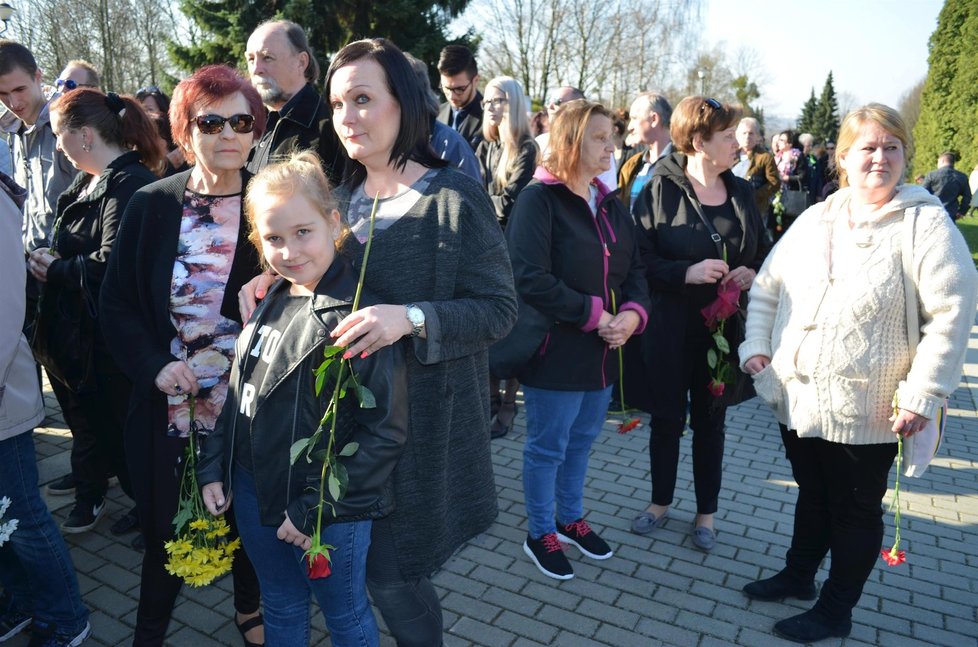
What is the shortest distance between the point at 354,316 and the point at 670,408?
7.77 feet

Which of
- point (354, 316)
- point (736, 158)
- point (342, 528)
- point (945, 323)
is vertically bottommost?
point (342, 528)

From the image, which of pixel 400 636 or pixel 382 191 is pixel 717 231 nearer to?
pixel 382 191

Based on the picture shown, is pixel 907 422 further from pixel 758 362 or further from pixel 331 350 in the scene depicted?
pixel 331 350

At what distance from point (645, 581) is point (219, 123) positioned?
9.09ft

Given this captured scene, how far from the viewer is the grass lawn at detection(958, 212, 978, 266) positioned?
17436 millimetres

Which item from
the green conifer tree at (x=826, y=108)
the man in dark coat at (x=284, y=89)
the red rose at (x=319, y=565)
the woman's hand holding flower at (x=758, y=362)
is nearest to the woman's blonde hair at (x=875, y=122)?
the woman's hand holding flower at (x=758, y=362)

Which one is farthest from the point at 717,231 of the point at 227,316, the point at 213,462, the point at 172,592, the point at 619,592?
the point at 172,592

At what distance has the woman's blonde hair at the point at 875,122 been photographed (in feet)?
9.16

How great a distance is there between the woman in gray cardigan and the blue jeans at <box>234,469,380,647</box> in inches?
3.0

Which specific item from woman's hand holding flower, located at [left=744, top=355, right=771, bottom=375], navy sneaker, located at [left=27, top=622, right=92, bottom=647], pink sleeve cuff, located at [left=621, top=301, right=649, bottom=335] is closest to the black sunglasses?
pink sleeve cuff, located at [left=621, top=301, right=649, bottom=335]

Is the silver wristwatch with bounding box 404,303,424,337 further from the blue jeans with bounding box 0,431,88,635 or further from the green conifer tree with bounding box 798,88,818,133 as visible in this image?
the green conifer tree with bounding box 798,88,818,133

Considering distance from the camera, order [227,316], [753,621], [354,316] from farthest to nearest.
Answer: [753,621]
[227,316]
[354,316]

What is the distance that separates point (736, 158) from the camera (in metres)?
3.67

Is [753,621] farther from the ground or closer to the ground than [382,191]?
closer to the ground
